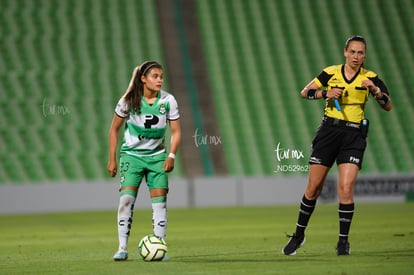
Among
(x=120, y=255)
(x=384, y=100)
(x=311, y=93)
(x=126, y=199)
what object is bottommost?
(x=120, y=255)

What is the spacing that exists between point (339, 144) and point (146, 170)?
1843mm

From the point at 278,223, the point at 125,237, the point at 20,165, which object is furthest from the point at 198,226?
the point at 20,165

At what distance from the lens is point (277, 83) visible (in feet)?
78.6

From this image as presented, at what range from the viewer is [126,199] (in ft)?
28.0

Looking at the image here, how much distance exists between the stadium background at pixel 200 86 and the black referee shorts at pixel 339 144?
423 inches

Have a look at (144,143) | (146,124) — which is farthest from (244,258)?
(146,124)

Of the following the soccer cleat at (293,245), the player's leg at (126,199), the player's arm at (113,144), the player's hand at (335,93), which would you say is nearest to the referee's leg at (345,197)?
the soccer cleat at (293,245)

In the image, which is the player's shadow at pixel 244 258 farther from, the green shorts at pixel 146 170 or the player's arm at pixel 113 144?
the player's arm at pixel 113 144

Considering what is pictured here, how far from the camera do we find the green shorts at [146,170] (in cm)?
855

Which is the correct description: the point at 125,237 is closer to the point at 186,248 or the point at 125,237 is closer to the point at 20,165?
the point at 186,248

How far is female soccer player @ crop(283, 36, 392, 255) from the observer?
8.60 metres

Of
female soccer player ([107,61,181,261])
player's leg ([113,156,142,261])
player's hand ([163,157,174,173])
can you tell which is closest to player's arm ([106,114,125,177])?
female soccer player ([107,61,181,261])

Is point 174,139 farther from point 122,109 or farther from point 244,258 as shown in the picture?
point 244,258

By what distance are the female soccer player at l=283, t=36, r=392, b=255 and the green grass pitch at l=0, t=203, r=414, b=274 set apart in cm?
59
